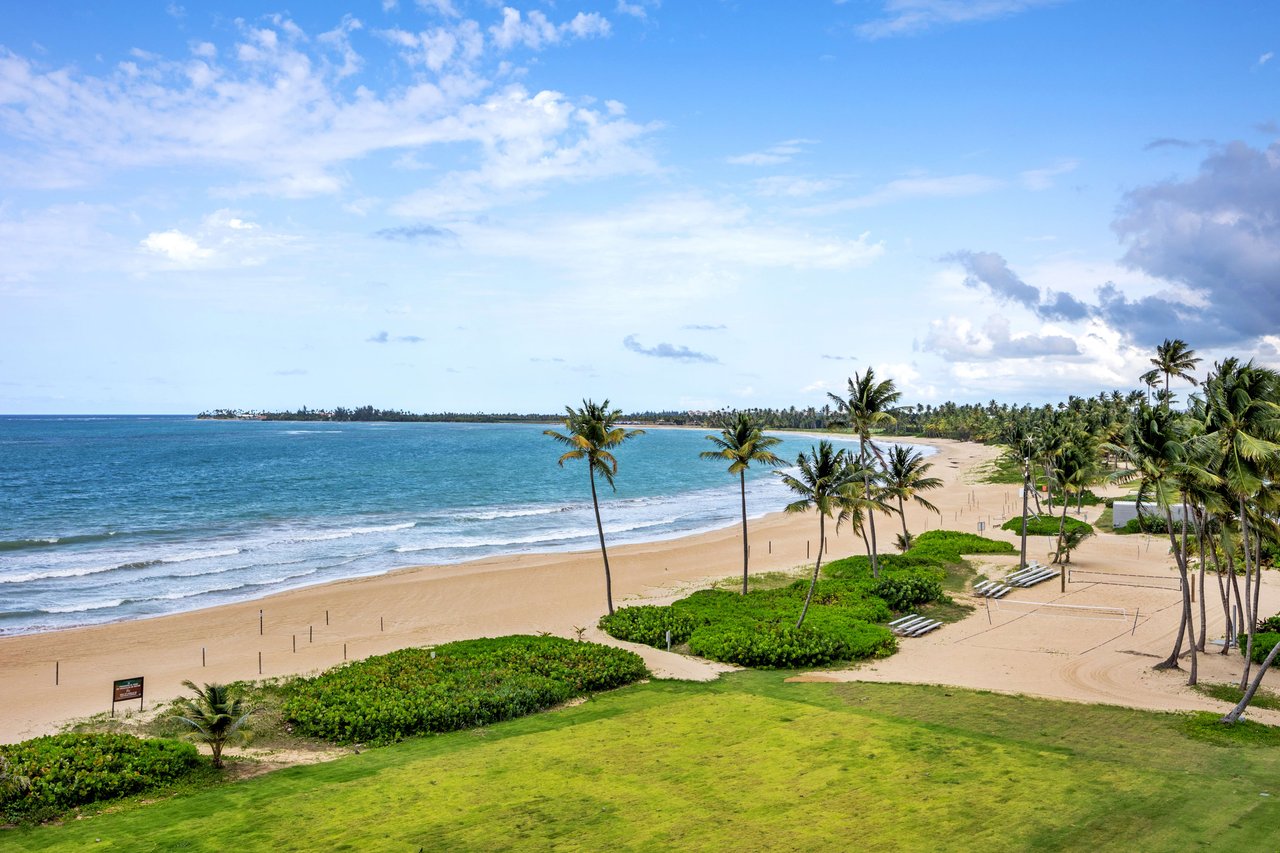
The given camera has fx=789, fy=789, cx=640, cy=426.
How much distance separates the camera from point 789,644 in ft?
103

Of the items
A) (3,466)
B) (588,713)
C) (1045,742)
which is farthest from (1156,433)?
(3,466)

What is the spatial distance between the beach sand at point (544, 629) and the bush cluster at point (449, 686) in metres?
3.31

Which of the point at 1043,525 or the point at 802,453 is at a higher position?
the point at 802,453

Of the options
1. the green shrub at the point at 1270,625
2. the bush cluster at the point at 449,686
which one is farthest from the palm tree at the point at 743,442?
the green shrub at the point at 1270,625

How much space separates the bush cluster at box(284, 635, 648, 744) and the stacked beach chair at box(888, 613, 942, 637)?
12856mm

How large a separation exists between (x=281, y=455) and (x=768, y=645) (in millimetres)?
147082

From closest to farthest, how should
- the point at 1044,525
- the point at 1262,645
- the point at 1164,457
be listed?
the point at 1164,457 → the point at 1262,645 → the point at 1044,525

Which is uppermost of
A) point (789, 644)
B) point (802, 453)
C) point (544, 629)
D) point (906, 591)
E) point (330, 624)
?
point (802, 453)

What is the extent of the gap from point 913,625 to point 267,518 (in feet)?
208

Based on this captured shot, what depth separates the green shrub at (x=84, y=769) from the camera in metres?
18.3

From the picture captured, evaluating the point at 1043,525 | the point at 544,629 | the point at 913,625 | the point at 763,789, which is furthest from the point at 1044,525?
the point at 763,789

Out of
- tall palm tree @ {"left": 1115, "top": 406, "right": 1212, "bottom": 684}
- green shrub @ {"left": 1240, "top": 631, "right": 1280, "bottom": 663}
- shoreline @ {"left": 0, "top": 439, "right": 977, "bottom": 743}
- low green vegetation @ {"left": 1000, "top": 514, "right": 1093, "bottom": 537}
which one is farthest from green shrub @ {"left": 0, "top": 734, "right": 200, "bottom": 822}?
low green vegetation @ {"left": 1000, "top": 514, "right": 1093, "bottom": 537}

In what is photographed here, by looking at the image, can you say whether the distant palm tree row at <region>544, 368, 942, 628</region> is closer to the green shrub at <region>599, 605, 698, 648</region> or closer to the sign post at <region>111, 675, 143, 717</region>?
the green shrub at <region>599, 605, 698, 648</region>

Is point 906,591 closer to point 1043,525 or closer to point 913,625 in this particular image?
point 913,625
